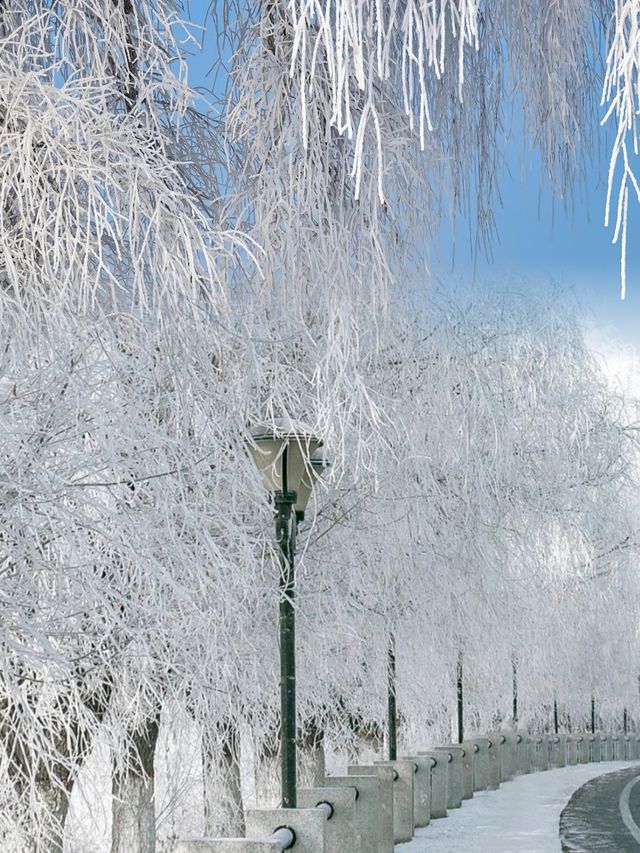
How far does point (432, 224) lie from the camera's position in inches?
171

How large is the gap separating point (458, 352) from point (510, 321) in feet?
12.4

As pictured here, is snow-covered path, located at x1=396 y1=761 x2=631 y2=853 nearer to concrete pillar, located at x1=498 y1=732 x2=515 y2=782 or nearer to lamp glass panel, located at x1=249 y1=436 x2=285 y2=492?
concrete pillar, located at x1=498 y1=732 x2=515 y2=782

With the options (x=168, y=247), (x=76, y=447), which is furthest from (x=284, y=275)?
(x=76, y=447)

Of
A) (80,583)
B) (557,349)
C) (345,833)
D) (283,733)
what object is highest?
(557,349)

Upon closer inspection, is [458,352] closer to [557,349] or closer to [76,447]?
[557,349]

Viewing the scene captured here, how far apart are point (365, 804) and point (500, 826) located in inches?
255

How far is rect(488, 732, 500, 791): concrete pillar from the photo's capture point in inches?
873

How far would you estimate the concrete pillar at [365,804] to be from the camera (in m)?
9.89

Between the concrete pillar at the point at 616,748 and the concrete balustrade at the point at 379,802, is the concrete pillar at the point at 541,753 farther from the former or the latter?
the concrete pillar at the point at 616,748

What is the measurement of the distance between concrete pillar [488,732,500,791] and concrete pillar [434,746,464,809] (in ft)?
12.3

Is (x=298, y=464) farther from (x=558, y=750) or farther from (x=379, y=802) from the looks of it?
(x=558, y=750)

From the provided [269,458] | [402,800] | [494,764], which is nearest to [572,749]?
[494,764]

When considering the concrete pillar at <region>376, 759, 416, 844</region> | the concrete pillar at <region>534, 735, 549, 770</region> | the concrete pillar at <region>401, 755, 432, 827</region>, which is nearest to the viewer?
the concrete pillar at <region>376, 759, 416, 844</region>

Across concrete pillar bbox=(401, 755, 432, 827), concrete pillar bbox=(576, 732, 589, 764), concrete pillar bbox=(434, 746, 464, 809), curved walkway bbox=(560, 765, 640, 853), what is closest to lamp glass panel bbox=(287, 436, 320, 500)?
concrete pillar bbox=(401, 755, 432, 827)
